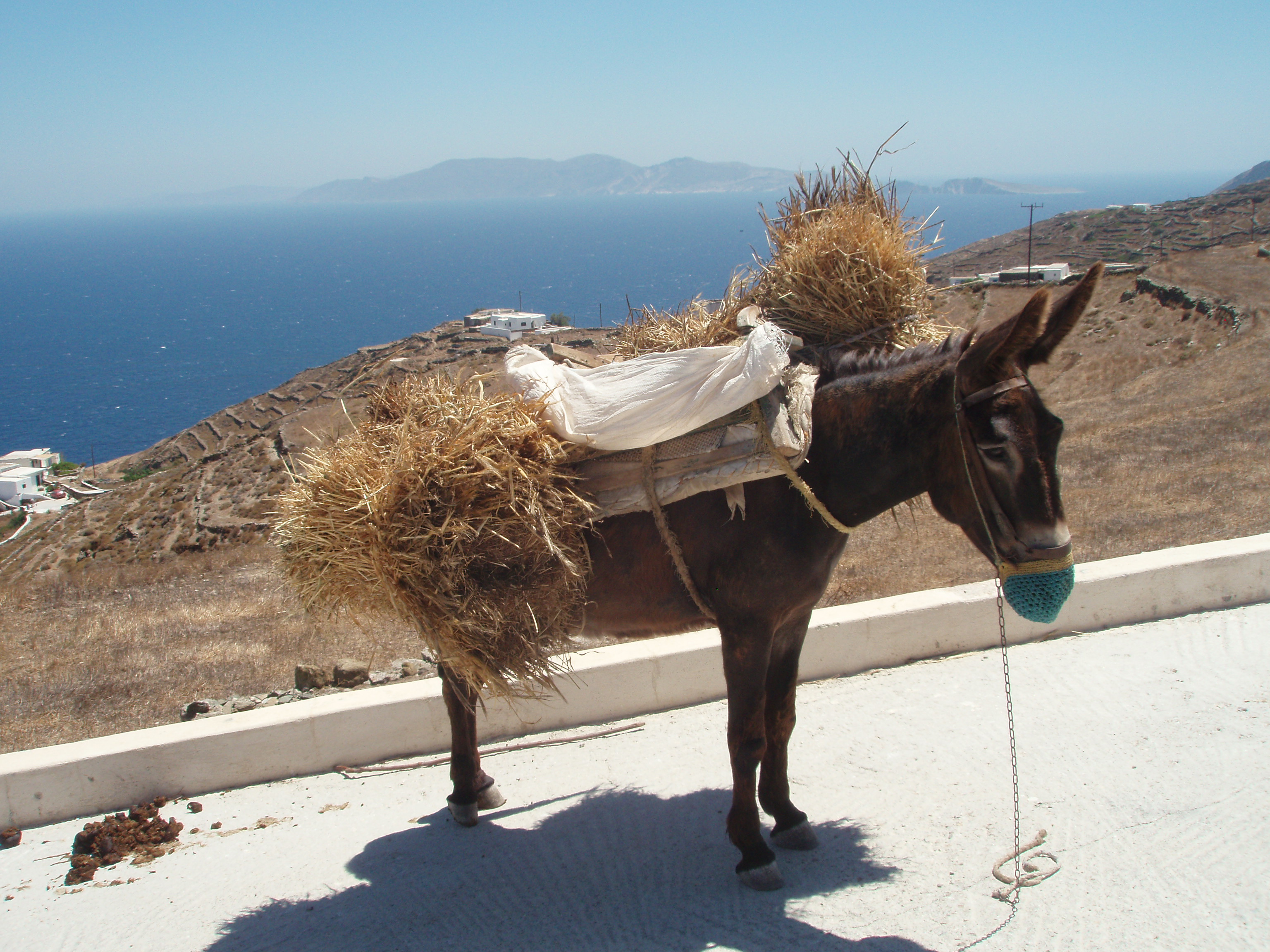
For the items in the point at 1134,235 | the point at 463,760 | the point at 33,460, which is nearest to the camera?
the point at 463,760

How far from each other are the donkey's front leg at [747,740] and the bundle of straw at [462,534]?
2.25 ft

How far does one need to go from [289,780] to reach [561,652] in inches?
75.8

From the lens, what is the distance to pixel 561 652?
3768 millimetres

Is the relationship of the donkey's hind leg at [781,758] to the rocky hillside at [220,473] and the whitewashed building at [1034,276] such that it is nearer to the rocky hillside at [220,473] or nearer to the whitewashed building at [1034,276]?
the rocky hillside at [220,473]

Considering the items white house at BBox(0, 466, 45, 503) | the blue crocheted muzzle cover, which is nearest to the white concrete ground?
the blue crocheted muzzle cover

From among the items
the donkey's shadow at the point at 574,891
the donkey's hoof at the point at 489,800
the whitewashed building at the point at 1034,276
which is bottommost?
the donkey's shadow at the point at 574,891

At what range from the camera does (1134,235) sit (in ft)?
295

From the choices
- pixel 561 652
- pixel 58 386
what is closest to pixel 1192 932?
pixel 561 652

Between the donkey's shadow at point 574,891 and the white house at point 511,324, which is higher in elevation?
the white house at point 511,324

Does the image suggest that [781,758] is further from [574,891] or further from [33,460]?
[33,460]

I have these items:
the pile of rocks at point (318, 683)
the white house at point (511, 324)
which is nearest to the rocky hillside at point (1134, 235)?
the white house at point (511, 324)

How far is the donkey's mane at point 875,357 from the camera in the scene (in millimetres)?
3264

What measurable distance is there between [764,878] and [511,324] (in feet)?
271

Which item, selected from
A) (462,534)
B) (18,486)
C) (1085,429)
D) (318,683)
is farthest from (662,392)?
(18,486)
